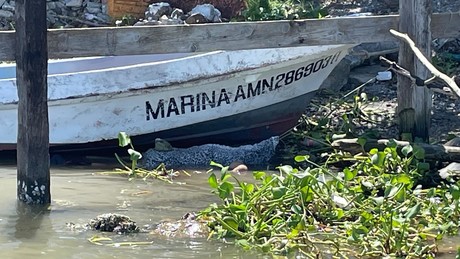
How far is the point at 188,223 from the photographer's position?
6543 millimetres

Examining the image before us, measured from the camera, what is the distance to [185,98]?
9797 mm

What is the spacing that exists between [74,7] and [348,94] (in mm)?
7606

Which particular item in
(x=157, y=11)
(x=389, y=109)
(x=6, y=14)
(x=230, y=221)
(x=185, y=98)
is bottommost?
(x=230, y=221)

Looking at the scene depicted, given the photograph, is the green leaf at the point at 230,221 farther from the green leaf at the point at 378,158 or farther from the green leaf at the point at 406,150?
the green leaf at the point at 406,150

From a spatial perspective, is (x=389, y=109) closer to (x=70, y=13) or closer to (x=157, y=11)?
(x=157, y=11)

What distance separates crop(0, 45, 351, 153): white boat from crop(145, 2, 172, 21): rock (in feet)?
18.4

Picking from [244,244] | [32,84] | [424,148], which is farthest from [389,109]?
[244,244]

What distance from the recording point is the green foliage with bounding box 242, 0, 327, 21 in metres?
13.1

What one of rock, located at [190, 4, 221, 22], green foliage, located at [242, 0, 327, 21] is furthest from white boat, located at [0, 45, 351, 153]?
rock, located at [190, 4, 221, 22]

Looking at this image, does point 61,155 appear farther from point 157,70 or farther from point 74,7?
point 74,7

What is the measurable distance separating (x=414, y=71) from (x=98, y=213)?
3.38 meters

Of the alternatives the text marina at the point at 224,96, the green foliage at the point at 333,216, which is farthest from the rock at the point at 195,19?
the green foliage at the point at 333,216

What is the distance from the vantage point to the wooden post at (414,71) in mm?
8258

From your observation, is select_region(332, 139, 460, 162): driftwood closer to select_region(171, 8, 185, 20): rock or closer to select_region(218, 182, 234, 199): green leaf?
select_region(218, 182, 234, 199): green leaf
